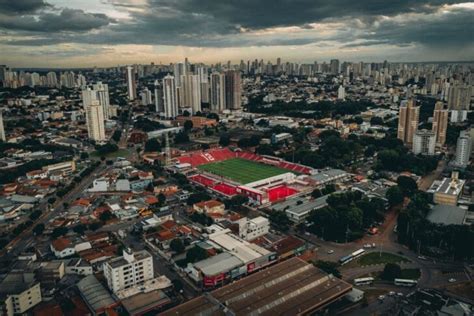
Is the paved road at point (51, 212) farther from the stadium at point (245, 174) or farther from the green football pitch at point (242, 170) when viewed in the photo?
the green football pitch at point (242, 170)

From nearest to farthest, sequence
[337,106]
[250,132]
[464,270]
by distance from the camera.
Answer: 1. [464,270]
2. [250,132]
3. [337,106]

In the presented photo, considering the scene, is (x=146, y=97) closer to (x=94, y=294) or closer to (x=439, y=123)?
(x=439, y=123)

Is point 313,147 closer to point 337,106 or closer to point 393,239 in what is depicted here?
point 393,239

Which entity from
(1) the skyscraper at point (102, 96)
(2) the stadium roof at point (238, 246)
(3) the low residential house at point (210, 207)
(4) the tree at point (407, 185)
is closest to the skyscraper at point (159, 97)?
(1) the skyscraper at point (102, 96)

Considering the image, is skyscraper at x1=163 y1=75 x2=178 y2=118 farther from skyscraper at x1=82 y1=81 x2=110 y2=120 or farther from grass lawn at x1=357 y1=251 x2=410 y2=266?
grass lawn at x1=357 y1=251 x2=410 y2=266

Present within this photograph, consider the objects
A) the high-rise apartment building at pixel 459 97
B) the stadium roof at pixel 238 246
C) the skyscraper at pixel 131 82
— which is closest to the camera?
the stadium roof at pixel 238 246

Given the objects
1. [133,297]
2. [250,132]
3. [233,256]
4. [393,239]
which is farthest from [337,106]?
[133,297]
